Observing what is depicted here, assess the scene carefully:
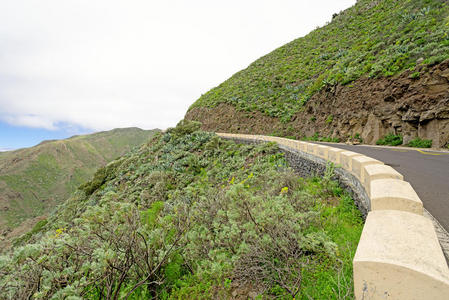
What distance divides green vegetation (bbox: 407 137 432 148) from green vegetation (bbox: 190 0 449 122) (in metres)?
3.39

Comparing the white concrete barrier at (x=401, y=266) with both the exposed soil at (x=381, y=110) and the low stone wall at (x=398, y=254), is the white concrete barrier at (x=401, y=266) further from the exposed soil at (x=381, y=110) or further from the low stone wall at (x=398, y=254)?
the exposed soil at (x=381, y=110)

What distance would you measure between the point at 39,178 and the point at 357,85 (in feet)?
308

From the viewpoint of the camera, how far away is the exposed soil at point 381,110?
8.59 metres

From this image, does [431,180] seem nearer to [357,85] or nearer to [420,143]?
[420,143]

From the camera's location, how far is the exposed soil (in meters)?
8.59

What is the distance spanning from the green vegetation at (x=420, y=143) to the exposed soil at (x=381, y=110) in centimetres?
18

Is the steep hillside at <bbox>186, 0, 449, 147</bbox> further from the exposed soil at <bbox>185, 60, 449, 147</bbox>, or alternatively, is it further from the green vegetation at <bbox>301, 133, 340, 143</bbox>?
the green vegetation at <bbox>301, 133, 340, 143</bbox>

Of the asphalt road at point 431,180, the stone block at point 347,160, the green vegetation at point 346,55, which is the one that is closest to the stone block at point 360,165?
the stone block at point 347,160

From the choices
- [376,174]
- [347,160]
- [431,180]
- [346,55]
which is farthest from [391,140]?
[346,55]

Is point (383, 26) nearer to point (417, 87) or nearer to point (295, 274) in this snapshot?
point (417, 87)

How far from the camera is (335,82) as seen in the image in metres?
15.3

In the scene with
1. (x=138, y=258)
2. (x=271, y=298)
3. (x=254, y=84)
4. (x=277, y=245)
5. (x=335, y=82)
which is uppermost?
(x=254, y=84)

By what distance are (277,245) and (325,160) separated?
408 centimetres

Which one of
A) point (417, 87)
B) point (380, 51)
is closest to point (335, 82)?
point (380, 51)
